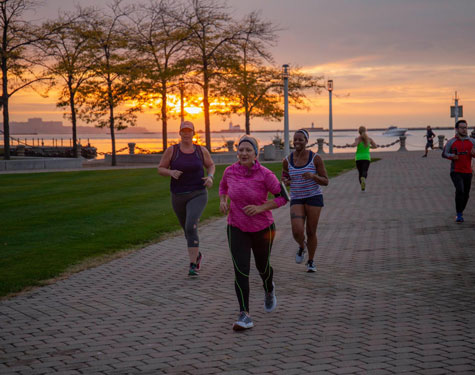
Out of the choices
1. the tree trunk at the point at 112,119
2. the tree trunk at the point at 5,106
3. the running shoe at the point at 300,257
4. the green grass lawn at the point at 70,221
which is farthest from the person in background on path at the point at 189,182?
the tree trunk at the point at 112,119

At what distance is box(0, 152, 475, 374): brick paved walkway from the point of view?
463cm

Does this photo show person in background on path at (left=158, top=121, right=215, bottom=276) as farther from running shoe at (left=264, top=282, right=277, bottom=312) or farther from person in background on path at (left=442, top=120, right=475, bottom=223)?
person in background on path at (left=442, top=120, right=475, bottom=223)

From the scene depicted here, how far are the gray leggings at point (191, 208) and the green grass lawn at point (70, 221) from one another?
1870mm

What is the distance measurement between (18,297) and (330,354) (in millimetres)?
3841

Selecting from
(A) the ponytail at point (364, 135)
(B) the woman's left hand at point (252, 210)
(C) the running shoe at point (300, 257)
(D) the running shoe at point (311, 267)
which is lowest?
(D) the running shoe at point (311, 267)

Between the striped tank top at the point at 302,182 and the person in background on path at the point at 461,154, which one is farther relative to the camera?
the person in background on path at the point at 461,154

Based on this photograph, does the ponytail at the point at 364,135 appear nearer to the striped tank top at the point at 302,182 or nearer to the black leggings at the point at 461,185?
the black leggings at the point at 461,185

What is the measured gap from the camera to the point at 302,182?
7.58m

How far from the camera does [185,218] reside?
26.0 ft

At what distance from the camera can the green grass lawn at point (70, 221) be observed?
8742 mm

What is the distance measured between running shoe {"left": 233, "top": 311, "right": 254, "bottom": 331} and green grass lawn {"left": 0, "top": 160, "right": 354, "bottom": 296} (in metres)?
3.12

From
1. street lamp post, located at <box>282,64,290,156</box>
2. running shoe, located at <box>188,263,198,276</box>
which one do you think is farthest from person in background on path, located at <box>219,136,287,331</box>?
street lamp post, located at <box>282,64,290,156</box>

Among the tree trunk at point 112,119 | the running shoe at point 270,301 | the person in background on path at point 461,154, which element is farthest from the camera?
the tree trunk at point 112,119

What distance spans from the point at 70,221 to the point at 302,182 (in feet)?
23.0
